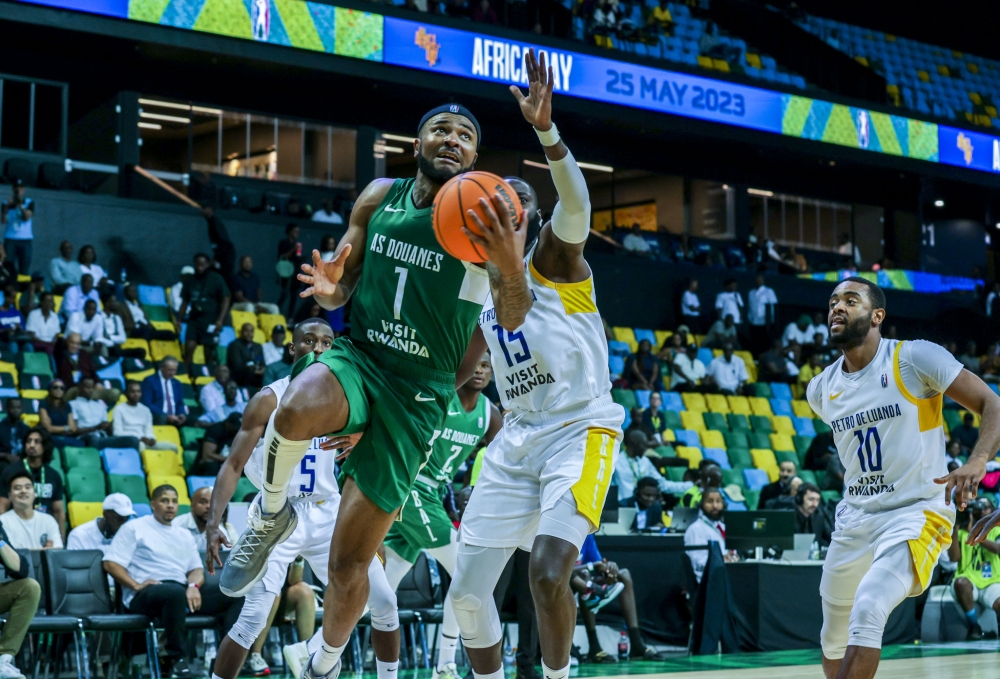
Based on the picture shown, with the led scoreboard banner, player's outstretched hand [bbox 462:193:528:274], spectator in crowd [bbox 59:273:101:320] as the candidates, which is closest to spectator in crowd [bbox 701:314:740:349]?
the led scoreboard banner

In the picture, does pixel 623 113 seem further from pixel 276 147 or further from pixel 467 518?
pixel 467 518

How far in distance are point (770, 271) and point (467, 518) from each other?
2068 cm

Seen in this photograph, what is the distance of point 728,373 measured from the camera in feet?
68.1

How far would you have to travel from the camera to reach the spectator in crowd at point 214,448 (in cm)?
1282

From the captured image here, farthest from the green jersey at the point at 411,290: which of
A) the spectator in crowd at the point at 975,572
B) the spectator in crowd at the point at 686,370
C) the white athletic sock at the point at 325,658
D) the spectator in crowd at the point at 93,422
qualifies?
the spectator in crowd at the point at 686,370

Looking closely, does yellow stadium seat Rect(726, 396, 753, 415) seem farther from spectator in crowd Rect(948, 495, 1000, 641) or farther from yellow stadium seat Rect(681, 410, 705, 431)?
spectator in crowd Rect(948, 495, 1000, 641)

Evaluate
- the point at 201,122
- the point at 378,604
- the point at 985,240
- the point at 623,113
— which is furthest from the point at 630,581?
the point at 985,240

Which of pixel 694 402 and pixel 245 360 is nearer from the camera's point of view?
pixel 245 360

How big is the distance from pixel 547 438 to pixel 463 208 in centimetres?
147

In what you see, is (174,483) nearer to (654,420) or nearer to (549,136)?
(654,420)

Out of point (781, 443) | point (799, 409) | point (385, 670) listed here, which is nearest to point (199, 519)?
point (385, 670)

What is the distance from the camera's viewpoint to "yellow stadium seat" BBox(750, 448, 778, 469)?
18.6 metres

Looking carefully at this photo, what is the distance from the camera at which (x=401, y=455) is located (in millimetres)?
5074

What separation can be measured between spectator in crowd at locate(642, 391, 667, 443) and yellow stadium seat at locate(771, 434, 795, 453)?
239cm
